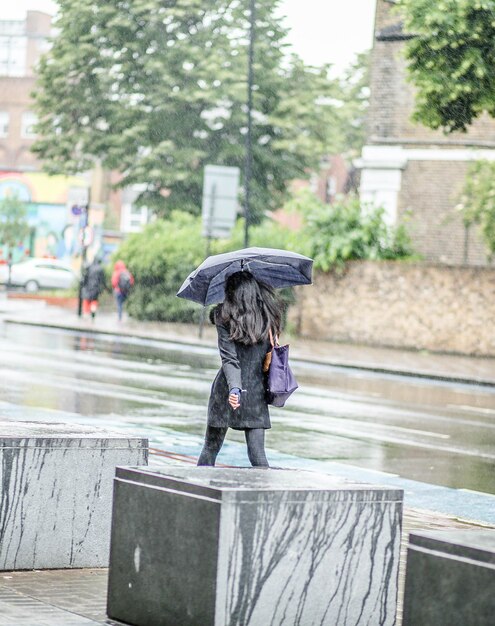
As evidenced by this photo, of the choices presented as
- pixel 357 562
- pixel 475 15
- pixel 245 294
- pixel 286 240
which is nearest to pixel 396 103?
pixel 286 240

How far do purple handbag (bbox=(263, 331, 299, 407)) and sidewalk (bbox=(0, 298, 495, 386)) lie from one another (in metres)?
17.5

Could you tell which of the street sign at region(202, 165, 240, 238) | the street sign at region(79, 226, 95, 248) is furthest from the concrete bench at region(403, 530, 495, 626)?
the street sign at region(79, 226, 95, 248)

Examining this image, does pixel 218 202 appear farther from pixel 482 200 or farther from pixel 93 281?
pixel 93 281

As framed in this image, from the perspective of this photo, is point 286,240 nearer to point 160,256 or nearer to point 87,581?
point 160,256

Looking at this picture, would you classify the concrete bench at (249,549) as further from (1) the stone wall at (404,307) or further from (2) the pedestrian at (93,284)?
(2) the pedestrian at (93,284)

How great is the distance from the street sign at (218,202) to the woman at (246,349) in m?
24.8

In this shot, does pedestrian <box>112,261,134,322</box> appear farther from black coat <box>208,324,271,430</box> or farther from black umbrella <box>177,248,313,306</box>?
black coat <box>208,324,271,430</box>

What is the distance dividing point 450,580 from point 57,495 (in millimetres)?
2596

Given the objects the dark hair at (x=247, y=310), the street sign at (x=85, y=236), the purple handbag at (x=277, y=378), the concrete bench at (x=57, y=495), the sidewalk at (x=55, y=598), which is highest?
the street sign at (x=85, y=236)

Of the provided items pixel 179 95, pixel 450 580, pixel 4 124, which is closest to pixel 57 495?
pixel 450 580

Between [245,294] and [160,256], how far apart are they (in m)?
31.8

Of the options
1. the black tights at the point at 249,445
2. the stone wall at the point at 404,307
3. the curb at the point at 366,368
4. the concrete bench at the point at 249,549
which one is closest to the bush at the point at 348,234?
the stone wall at the point at 404,307

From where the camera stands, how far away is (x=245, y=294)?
27.5 ft

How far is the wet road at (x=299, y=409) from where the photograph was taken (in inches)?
517
